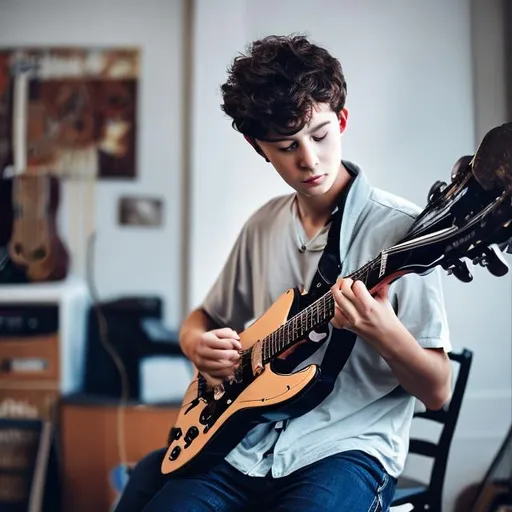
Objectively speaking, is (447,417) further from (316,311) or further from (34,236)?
(34,236)

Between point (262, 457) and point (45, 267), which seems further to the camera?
point (45, 267)

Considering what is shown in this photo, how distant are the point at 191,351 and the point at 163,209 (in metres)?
1.08

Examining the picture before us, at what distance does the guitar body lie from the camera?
6.73 ft

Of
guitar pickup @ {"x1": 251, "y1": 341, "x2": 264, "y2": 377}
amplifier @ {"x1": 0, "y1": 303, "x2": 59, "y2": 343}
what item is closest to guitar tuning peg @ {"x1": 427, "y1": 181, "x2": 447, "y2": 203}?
guitar pickup @ {"x1": 251, "y1": 341, "x2": 264, "y2": 377}

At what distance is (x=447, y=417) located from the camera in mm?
1215

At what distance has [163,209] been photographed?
7.24 ft

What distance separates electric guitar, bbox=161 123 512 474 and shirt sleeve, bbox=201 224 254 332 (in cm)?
12

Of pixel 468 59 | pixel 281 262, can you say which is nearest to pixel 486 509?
pixel 281 262

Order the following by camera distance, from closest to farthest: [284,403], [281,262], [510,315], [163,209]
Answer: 1. [284,403]
2. [281,262]
3. [510,315]
4. [163,209]

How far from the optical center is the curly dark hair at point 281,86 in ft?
3.25

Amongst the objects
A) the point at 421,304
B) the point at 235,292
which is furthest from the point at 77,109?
the point at 421,304

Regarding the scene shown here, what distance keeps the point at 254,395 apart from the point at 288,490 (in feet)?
0.48

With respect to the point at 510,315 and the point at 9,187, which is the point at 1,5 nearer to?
the point at 9,187

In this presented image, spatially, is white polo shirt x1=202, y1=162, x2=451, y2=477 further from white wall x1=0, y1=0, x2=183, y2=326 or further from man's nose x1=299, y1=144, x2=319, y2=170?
white wall x1=0, y1=0, x2=183, y2=326
